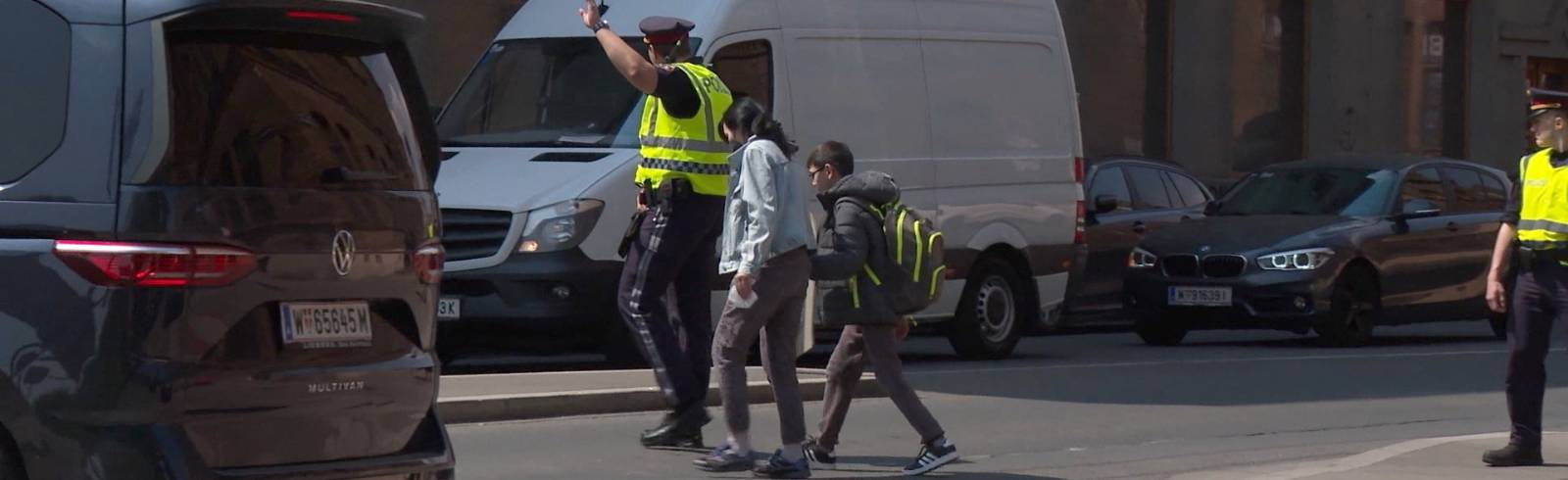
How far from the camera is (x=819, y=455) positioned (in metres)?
9.78

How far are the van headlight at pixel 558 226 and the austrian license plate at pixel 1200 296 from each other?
6.33 m

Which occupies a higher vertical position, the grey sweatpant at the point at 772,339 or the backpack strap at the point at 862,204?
the backpack strap at the point at 862,204

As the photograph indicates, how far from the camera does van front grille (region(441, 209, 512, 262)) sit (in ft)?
42.1

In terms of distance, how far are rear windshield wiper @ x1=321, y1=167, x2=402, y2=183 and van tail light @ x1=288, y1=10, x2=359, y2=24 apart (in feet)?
1.24

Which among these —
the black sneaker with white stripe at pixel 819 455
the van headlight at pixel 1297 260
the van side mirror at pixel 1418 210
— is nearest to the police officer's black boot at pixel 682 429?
the black sneaker with white stripe at pixel 819 455

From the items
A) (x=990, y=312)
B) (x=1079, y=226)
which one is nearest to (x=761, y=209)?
(x=990, y=312)

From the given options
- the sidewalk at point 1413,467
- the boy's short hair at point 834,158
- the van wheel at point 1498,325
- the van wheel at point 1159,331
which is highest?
the boy's short hair at point 834,158

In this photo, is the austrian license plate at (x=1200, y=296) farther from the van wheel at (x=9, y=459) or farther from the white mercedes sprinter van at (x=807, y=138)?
the van wheel at (x=9, y=459)

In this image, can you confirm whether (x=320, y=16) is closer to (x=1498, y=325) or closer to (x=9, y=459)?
(x=9, y=459)

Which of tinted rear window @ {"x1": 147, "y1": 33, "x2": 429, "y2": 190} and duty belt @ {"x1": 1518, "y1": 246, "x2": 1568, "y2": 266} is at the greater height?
tinted rear window @ {"x1": 147, "y1": 33, "x2": 429, "y2": 190}

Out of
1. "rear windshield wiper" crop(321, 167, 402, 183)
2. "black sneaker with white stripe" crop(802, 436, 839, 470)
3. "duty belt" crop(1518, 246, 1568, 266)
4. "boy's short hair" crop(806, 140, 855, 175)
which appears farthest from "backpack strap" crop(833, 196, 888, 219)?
"rear windshield wiper" crop(321, 167, 402, 183)

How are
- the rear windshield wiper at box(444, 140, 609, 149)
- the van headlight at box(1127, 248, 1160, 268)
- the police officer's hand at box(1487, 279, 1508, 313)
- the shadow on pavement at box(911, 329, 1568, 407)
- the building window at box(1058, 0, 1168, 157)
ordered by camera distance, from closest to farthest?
the police officer's hand at box(1487, 279, 1508, 313) < the rear windshield wiper at box(444, 140, 609, 149) < the shadow on pavement at box(911, 329, 1568, 407) < the van headlight at box(1127, 248, 1160, 268) < the building window at box(1058, 0, 1168, 157)

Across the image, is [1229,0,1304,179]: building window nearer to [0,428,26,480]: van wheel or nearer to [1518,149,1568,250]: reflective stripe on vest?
[1518,149,1568,250]: reflective stripe on vest

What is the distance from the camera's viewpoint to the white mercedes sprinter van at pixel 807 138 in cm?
1283
